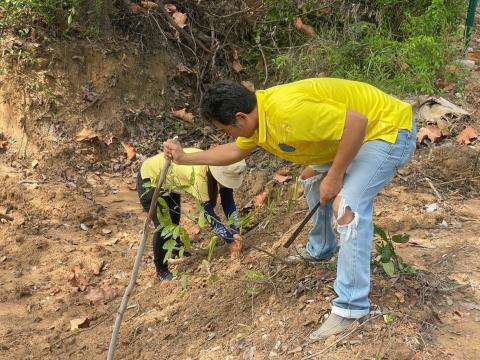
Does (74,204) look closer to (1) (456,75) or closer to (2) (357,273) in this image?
(2) (357,273)

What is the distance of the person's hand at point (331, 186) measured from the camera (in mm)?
2588

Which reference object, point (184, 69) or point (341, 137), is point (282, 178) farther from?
point (341, 137)

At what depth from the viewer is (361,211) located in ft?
8.45

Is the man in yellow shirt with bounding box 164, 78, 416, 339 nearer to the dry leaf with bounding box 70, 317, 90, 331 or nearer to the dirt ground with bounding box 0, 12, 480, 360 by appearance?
the dirt ground with bounding box 0, 12, 480, 360

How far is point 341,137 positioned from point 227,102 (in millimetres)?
522

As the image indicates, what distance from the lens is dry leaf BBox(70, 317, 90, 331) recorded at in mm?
3629

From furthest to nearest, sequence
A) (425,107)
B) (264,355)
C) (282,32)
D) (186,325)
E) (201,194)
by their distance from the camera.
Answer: (282,32)
(425,107)
(201,194)
(186,325)
(264,355)

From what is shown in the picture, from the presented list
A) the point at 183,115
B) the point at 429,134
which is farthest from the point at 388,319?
the point at 183,115

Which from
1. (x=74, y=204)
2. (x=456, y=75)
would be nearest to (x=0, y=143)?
(x=74, y=204)

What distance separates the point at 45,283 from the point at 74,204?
1.01 metres

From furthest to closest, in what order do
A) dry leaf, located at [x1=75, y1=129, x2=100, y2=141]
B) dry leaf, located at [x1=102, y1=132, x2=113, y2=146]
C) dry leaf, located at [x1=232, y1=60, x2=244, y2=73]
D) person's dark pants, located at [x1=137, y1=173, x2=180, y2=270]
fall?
1. dry leaf, located at [x1=232, y1=60, x2=244, y2=73]
2. dry leaf, located at [x1=102, y1=132, x2=113, y2=146]
3. dry leaf, located at [x1=75, y1=129, x2=100, y2=141]
4. person's dark pants, located at [x1=137, y1=173, x2=180, y2=270]

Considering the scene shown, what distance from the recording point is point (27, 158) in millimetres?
5402

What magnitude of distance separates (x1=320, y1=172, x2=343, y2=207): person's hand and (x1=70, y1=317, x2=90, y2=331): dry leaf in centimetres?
188

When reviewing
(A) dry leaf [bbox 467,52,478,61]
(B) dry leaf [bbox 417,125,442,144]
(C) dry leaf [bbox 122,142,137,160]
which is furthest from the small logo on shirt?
(A) dry leaf [bbox 467,52,478,61]
